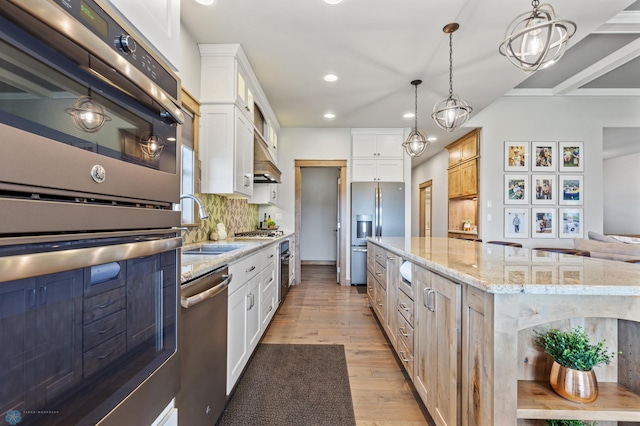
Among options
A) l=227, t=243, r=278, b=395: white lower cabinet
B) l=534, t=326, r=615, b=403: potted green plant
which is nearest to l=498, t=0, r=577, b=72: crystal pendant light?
l=534, t=326, r=615, b=403: potted green plant

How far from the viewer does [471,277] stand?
1058mm

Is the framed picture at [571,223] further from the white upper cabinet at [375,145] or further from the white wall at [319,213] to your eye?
the white wall at [319,213]

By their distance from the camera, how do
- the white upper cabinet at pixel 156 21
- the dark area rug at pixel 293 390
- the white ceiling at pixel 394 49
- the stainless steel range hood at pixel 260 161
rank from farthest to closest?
the stainless steel range hood at pixel 260 161 < the white ceiling at pixel 394 49 < the dark area rug at pixel 293 390 < the white upper cabinet at pixel 156 21

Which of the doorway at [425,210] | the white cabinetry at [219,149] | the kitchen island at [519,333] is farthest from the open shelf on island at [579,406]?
the doorway at [425,210]

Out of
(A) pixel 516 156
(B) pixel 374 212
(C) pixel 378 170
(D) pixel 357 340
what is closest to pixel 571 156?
(A) pixel 516 156

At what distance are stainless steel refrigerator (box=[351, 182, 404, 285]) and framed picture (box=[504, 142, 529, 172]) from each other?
1.78 m

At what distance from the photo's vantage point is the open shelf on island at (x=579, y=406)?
0.95m

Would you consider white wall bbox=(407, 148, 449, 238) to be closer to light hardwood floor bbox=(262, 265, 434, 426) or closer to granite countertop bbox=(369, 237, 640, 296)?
light hardwood floor bbox=(262, 265, 434, 426)

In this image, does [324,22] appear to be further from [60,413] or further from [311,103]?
[60,413]

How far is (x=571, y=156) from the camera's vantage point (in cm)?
459

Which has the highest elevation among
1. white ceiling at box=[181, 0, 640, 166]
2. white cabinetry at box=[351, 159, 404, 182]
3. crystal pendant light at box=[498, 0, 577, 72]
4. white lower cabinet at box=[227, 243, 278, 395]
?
white ceiling at box=[181, 0, 640, 166]

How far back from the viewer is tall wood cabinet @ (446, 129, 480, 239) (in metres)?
4.93

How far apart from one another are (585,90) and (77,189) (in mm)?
6540

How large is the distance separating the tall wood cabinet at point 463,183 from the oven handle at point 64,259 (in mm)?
5231
